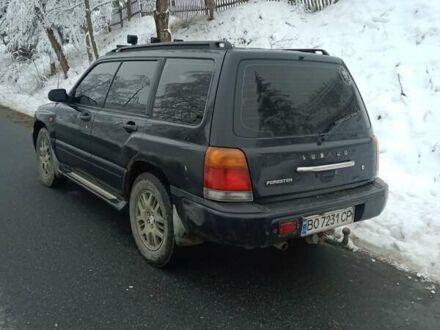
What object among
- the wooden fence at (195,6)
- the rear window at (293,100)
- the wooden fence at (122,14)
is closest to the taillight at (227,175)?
the rear window at (293,100)

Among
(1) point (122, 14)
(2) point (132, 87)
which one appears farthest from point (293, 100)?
(1) point (122, 14)

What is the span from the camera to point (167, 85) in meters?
3.73

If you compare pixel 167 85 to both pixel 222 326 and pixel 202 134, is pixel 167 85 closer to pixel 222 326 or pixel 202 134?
pixel 202 134

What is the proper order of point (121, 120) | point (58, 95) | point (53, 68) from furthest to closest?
1. point (53, 68)
2. point (58, 95)
3. point (121, 120)

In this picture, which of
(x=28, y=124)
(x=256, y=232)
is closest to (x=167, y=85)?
(x=256, y=232)

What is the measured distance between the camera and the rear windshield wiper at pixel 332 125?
3.49 m

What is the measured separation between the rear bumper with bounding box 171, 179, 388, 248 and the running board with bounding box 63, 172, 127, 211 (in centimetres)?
96

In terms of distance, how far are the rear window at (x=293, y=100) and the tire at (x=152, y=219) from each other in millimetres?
883

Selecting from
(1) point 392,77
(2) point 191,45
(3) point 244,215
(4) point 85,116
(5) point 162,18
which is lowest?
(3) point 244,215

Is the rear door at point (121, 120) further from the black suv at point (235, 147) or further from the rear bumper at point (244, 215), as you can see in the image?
the rear bumper at point (244, 215)

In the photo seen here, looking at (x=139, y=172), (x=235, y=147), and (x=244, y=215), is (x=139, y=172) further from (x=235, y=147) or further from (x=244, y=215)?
(x=244, y=215)

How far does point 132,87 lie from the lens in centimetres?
420

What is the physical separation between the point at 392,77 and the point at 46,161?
5.59m

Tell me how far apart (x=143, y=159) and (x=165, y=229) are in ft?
1.88
